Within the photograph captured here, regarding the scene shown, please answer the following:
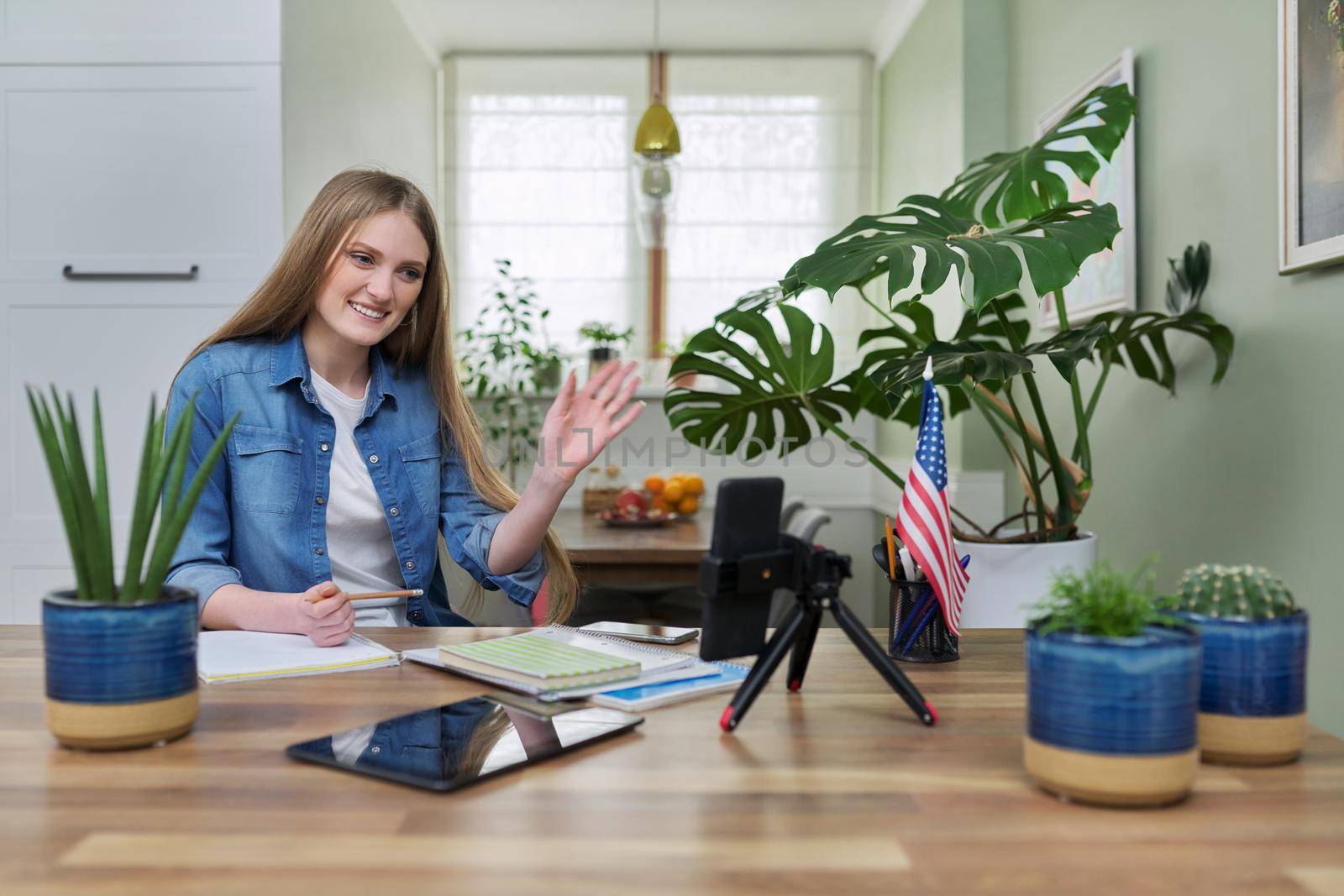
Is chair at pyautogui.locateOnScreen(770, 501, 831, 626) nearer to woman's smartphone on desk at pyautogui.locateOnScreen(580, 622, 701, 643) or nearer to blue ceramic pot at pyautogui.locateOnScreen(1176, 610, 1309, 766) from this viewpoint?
woman's smartphone on desk at pyautogui.locateOnScreen(580, 622, 701, 643)

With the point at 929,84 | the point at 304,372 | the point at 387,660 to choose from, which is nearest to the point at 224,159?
the point at 304,372

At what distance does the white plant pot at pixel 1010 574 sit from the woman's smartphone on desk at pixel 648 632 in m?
0.95

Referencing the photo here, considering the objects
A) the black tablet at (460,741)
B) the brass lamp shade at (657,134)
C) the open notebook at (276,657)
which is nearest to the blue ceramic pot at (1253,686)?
the black tablet at (460,741)

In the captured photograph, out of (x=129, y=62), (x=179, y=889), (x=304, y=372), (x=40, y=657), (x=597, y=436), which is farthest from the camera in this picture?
(x=129, y=62)

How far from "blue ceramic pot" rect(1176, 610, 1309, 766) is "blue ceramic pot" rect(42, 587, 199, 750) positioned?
32.4 inches

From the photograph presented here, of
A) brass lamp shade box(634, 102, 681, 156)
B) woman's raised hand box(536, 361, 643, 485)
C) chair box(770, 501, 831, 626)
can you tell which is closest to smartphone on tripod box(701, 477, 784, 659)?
woman's raised hand box(536, 361, 643, 485)

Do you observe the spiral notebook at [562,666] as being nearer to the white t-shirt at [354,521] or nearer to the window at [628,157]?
the white t-shirt at [354,521]

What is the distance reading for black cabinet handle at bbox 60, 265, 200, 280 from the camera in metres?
2.88

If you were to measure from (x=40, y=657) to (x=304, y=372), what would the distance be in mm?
642

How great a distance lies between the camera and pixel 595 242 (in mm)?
5422

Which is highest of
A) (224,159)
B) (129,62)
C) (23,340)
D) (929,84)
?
(929,84)

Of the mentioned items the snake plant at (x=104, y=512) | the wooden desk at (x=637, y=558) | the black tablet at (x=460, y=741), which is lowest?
the wooden desk at (x=637, y=558)

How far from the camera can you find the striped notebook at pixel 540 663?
3.39 feet

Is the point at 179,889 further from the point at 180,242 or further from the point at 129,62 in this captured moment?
the point at 129,62
